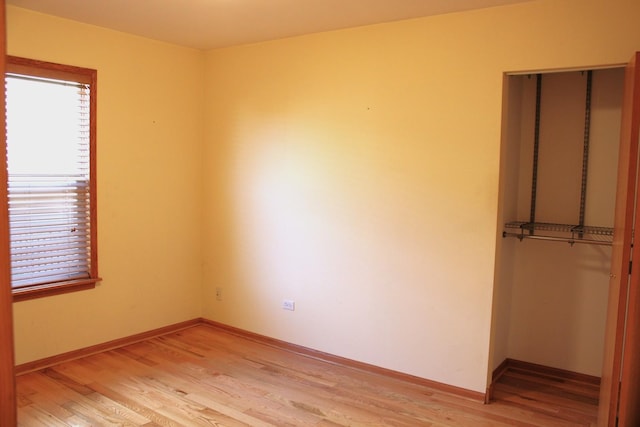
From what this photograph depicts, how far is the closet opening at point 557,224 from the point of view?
3520 millimetres

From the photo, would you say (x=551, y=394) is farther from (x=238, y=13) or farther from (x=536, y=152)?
(x=238, y=13)

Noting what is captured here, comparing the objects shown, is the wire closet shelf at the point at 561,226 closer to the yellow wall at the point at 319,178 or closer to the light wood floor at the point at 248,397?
the yellow wall at the point at 319,178

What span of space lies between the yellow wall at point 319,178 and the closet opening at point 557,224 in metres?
0.37

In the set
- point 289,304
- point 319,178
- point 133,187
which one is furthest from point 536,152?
point 133,187

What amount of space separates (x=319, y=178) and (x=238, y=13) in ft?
4.40

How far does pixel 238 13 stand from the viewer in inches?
134

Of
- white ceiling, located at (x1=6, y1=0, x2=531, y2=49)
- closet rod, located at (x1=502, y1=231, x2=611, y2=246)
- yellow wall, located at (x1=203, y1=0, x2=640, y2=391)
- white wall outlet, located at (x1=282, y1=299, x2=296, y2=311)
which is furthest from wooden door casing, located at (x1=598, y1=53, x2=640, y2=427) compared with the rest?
white wall outlet, located at (x1=282, y1=299, x2=296, y2=311)

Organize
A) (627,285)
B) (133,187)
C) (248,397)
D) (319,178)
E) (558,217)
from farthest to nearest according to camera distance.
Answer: (133,187) → (319,178) → (558,217) → (248,397) → (627,285)

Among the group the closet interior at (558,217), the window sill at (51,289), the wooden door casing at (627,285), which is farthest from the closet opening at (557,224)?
the window sill at (51,289)

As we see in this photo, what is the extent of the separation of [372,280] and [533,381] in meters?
1.39

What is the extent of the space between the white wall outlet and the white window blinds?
5.21ft

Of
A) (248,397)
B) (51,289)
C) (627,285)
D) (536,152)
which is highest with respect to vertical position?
(536,152)

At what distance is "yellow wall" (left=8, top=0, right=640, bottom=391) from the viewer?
10.6 ft

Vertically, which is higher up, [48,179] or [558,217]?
[48,179]
